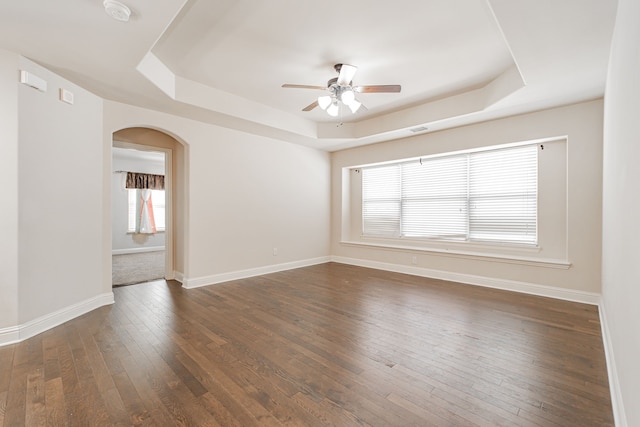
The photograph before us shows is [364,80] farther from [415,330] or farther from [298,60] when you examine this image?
[415,330]

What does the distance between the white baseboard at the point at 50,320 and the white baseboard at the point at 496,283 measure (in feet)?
14.2

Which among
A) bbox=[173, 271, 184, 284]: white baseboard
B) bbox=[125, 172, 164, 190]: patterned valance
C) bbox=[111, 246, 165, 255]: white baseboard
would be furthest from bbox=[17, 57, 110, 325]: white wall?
bbox=[125, 172, 164, 190]: patterned valance

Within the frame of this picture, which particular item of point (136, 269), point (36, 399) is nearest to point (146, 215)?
point (136, 269)

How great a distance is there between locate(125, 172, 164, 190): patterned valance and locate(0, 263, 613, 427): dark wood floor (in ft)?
19.3

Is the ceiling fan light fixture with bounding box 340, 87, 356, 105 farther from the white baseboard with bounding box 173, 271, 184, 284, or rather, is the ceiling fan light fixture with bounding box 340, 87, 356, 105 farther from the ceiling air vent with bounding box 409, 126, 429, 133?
the white baseboard with bounding box 173, 271, 184, 284

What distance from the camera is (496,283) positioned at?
4.27 metres

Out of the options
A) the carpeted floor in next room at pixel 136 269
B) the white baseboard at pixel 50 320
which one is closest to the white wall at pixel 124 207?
the carpeted floor in next room at pixel 136 269

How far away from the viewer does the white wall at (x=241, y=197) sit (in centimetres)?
428

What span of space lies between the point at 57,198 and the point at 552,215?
5.99m

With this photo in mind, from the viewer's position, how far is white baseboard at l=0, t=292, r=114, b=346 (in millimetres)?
2520

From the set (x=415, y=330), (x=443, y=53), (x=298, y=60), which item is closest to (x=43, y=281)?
(x=298, y=60)

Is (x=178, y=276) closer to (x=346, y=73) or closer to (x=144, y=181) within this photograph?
(x=346, y=73)

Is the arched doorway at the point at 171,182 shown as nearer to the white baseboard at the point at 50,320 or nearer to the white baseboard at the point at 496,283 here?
the white baseboard at the point at 50,320

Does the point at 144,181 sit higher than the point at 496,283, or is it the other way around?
the point at 144,181
